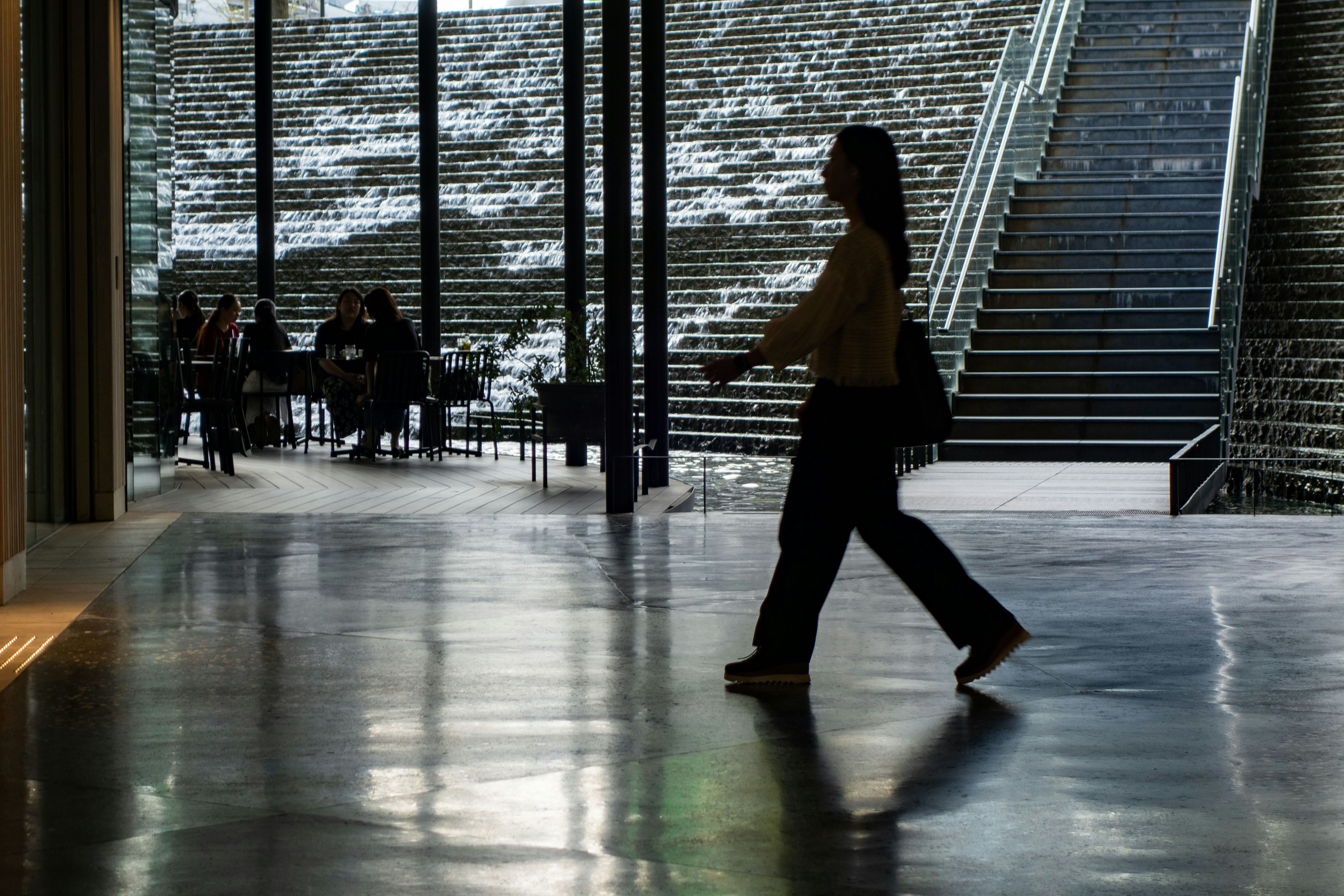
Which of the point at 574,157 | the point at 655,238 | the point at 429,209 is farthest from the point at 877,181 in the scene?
the point at 429,209

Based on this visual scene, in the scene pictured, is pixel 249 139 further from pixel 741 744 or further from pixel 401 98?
pixel 741 744

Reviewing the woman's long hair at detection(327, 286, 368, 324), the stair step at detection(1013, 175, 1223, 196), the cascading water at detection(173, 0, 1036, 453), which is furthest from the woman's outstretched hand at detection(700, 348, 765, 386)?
the stair step at detection(1013, 175, 1223, 196)

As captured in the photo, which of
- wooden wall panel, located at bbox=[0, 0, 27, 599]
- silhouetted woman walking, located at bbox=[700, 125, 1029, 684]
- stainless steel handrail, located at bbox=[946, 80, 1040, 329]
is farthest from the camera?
stainless steel handrail, located at bbox=[946, 80, 1040, 329]

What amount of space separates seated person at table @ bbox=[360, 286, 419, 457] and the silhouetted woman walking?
26.5ft

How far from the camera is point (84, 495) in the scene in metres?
8.23

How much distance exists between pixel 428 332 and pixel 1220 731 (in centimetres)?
1043

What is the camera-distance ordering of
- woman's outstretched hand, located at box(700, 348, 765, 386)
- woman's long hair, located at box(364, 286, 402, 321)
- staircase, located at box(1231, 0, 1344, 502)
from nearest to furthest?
1. woman's outstretched hand, located at box(700, 348, 765, 386)
2. staircase, located at box(1231, 0, 1344, 502)
3. woman's long hair, located at box(364, 286, 402, 321)

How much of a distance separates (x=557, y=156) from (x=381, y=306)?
7742mm

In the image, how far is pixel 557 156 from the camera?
1942 cm

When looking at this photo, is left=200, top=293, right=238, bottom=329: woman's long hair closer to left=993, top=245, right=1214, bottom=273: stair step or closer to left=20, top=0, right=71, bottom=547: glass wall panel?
left=20, top=0, right=71, bottom=547: glass wall panel

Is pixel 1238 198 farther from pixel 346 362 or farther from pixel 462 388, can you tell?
pixel 346 362

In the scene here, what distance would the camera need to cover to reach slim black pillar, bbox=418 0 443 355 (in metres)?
13.5

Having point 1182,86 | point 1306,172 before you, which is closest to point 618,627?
point 1306,172

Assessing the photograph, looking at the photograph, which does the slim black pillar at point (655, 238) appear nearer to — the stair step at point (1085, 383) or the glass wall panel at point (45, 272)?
the glass wall panel at point (45, 272)
